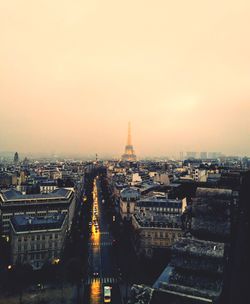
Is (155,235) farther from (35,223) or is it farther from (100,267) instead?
(35,223)

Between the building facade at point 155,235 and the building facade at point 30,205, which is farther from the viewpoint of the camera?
the building facade at point 30,205

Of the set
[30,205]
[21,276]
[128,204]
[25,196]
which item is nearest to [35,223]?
[21,276]

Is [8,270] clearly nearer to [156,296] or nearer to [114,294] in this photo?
[114,294]

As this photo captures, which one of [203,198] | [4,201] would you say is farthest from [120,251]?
[203,198]

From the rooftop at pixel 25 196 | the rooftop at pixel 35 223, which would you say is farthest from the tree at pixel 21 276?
the rooftop at pixel 25 196

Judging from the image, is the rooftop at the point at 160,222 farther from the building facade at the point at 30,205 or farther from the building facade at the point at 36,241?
the building facade at the point at 30,205

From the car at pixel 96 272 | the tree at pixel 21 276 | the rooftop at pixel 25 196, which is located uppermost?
the rooftop at pixel 25 196

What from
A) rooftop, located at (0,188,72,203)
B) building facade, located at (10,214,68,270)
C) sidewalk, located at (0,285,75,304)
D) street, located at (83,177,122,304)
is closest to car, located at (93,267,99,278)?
street, located at (83,177,122,304)

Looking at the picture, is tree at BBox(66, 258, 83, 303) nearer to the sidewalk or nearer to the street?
the street

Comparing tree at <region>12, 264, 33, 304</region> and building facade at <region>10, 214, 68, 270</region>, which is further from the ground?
building facade at <region>10, 214, 68, 270</region>
